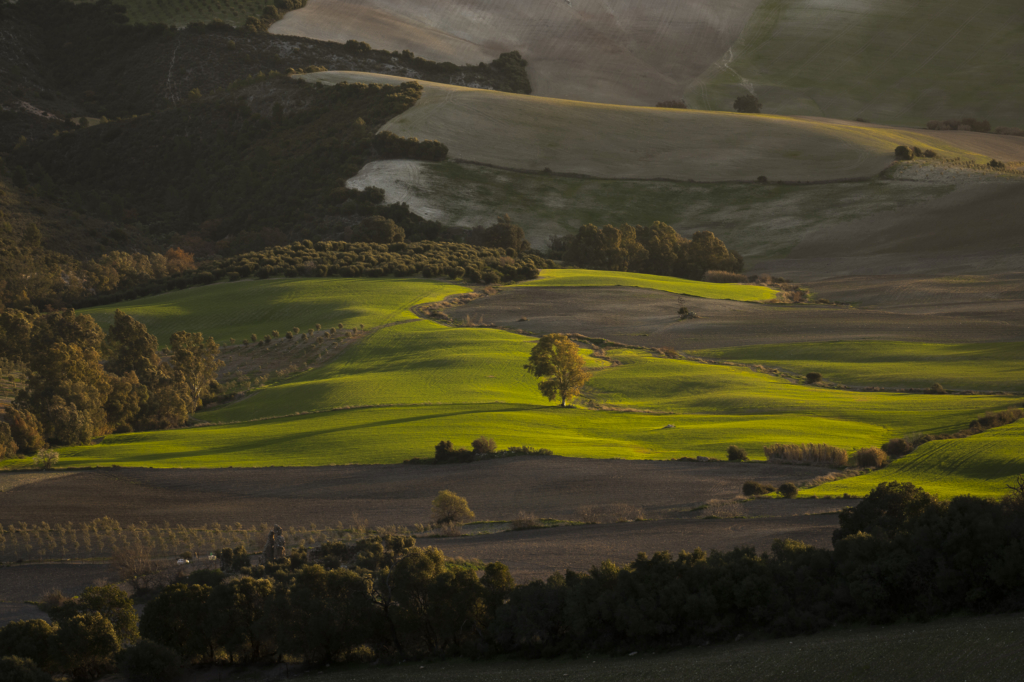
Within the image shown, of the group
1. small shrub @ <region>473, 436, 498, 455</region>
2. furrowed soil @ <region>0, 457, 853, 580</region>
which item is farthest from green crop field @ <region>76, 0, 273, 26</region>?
small shrub @ <region>473, 436, 498, 455</region>

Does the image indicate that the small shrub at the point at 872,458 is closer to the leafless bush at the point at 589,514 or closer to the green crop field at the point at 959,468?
the green crop field at the point at 959,468

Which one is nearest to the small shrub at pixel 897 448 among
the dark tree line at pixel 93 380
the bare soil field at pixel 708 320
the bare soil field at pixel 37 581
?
the bare soil field at pixel 37 581

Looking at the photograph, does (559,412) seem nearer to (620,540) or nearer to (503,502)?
(503,502)

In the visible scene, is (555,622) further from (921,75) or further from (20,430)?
(921,75)

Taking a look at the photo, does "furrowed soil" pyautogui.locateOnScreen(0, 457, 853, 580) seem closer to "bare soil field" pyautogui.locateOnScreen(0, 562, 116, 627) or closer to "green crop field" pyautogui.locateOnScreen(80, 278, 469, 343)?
"bare soil field" pyautogui.locateOnScreen(0, 562, 116, 627)

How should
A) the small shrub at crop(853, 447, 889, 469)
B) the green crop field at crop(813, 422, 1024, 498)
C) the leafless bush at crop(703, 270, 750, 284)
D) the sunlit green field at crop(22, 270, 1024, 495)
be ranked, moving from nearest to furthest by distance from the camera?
the green crop field at crop(813, 422, 1024, 498) → the small shrub at crop(853, 447, 889, 469) → the sunlit green field at crop(22, 270, 1024, 495) → the leafless bush at crop(703, 270, 750, 284)

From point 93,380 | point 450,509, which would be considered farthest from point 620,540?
point 93,380

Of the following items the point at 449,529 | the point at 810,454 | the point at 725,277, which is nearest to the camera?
the point at 449,529
